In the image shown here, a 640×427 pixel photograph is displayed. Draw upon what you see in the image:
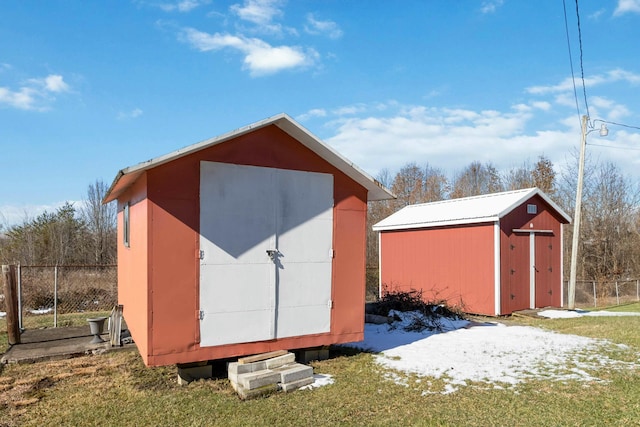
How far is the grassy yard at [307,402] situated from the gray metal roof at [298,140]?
8.46 ft

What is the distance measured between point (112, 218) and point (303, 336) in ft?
58.4

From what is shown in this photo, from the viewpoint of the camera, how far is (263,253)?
239 inches

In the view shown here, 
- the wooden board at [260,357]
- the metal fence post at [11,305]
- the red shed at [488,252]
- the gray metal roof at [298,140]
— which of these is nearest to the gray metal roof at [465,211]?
the red shed at [488,252]

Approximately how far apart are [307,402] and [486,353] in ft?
11.9

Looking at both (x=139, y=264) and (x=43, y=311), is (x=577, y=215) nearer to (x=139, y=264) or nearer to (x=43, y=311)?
(x=139, y=264)

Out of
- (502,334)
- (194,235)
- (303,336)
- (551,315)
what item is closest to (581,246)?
(551,315)

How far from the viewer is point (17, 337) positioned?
7586mm

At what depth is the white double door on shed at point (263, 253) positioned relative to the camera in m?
5.71

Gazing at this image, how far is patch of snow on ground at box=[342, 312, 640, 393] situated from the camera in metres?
5.92

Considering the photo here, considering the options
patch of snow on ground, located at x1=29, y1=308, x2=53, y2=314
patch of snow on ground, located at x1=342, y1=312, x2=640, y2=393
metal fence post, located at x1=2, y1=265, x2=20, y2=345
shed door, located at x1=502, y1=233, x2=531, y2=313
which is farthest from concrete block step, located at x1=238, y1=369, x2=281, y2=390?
patch of snow on ground, located at x1=29, y1=308, x2=53, y2=314

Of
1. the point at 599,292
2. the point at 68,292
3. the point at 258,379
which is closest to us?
the point at 258,379

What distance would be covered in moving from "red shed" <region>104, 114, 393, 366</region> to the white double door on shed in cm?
1

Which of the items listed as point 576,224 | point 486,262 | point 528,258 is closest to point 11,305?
point 486,262

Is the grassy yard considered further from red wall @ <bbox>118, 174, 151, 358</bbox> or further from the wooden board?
red wall @ <bbox>118, 174, 151, 358</bbox>
